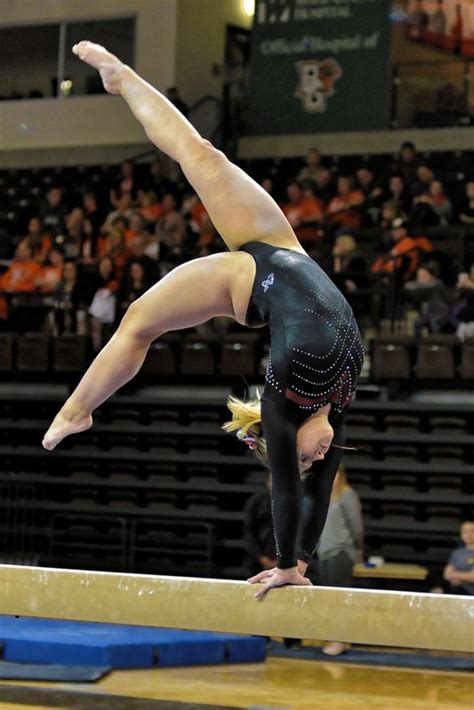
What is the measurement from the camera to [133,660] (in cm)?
809

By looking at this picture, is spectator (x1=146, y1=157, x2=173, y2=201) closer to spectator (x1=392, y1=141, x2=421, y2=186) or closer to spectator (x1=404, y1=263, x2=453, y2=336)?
spectator (x1=392, y1=141, x2=421, y2=186)

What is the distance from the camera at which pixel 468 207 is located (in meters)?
13.6

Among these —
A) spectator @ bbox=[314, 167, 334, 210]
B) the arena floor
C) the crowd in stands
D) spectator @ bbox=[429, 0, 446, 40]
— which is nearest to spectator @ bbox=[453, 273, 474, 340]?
the crowd in stands

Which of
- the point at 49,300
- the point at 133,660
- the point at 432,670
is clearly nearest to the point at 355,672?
the point at 432,670

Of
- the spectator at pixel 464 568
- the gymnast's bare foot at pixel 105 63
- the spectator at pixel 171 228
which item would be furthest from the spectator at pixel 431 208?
the gymnast's bare foot at pixel 105 63

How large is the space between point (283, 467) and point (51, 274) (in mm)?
10212

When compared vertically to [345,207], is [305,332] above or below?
below

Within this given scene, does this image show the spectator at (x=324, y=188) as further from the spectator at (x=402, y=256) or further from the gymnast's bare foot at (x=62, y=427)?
the gymnast's bare foot at (x=62, y=427)

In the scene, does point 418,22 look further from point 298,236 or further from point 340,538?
point 340,538

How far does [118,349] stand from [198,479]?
7895 mm

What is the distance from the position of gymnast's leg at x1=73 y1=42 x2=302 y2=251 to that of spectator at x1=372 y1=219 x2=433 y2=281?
7.89 meters

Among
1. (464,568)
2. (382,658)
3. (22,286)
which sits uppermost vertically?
(22,286)

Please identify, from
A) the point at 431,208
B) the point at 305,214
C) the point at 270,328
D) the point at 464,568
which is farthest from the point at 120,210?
the point at 270,328

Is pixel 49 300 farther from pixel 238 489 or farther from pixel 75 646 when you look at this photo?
pixel 75 646
